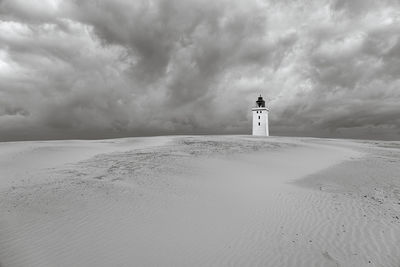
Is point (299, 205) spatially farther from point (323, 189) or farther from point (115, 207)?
point (115, 207)

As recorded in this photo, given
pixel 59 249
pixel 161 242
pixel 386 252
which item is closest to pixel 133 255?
pixel 161 242

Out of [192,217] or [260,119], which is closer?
[192,217]

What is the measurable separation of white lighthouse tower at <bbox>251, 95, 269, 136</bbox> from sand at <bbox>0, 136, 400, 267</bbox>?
4564cm

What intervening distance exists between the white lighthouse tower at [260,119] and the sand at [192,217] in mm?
45644

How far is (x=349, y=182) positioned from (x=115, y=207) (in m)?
13.9

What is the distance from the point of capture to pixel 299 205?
10984mm

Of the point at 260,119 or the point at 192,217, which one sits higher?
the point at 260,119

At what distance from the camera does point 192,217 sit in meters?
9.43

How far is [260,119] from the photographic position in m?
62.5

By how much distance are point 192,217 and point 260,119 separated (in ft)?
184

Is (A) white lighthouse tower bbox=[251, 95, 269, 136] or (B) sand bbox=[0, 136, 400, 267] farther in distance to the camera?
(A) white lighthouse tower bbox=[251, 95, 269, 136]

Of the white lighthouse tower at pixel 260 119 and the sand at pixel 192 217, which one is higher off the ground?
the white lighthouse tower at pixel 260 119

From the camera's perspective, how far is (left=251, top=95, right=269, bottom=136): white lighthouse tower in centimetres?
6184

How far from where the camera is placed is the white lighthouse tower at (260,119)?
61841 millimetres
